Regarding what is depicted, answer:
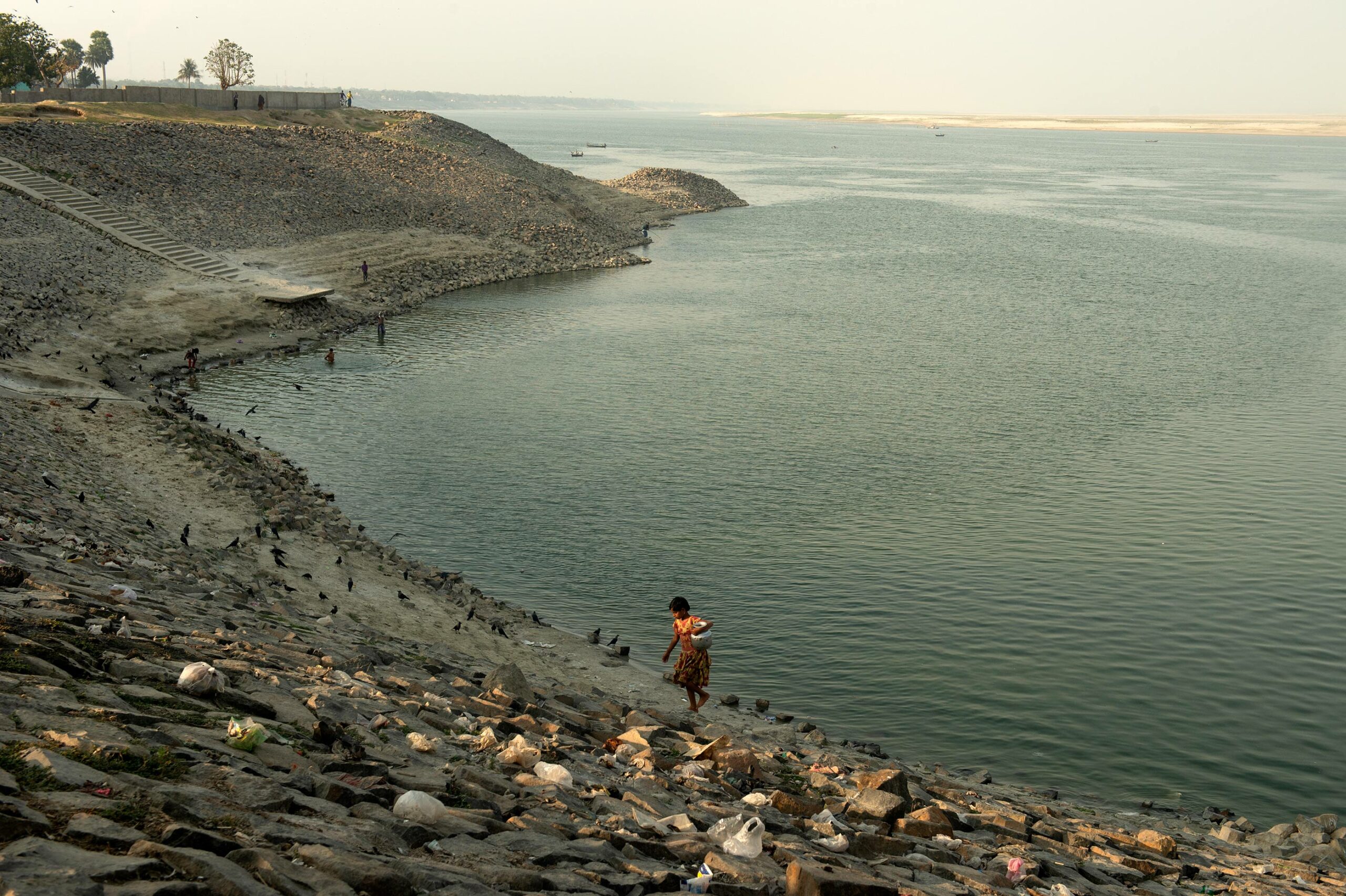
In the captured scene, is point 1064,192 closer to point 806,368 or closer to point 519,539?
point 806,368

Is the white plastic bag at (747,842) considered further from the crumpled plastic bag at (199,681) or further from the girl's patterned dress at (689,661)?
the girl's patterned dress at (689,661)

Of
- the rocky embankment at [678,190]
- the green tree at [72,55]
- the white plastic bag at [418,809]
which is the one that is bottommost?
the white plastic bag at [418,809]

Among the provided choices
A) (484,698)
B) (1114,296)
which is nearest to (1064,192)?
(1114,296)

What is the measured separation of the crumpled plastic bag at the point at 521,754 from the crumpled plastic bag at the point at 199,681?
358cm

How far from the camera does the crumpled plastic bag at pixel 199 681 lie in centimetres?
1185

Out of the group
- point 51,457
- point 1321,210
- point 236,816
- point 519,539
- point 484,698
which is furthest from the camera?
point 1321,210

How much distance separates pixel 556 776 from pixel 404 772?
200 centimetres

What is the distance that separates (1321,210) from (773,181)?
80.8 m

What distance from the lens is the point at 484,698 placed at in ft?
54.3

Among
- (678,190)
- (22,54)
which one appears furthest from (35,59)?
(678,190)

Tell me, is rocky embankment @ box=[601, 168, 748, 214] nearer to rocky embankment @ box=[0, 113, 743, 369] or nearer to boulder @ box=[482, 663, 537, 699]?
rocky embankment @ box=[0, 113, 743, 369]

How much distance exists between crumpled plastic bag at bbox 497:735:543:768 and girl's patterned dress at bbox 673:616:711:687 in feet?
17.7

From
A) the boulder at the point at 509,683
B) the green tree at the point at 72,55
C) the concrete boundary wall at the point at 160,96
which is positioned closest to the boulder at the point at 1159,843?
the boulder at the point at 509,683

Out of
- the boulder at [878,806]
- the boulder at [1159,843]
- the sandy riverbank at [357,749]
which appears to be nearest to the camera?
the sandy riverbank at [357,749]
